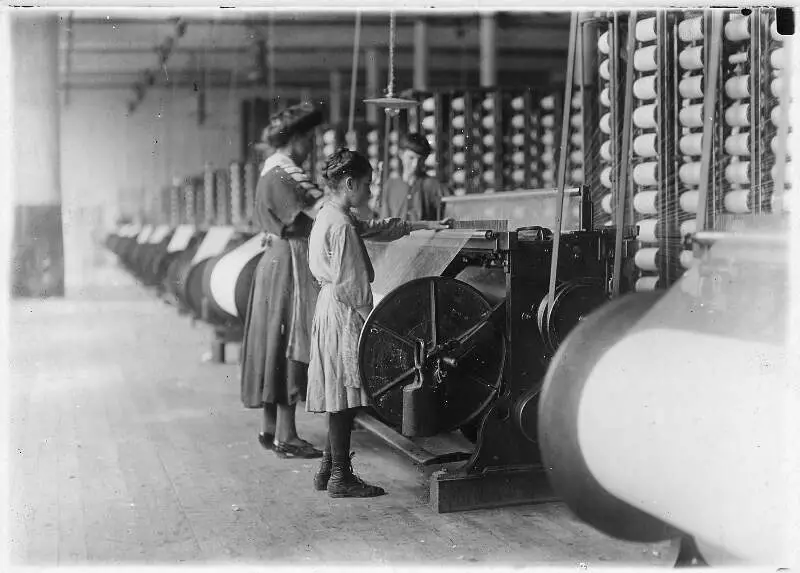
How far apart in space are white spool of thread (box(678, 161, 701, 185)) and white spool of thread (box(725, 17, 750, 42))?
21.9 inches

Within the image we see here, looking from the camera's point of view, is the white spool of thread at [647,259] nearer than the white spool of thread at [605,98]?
Yes

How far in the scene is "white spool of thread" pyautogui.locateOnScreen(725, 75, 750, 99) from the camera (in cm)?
397

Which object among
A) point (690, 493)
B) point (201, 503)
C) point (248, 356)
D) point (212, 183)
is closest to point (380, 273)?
point (248, 356)

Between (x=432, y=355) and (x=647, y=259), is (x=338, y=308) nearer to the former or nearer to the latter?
(x=432, y=355)

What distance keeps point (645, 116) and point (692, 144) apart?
321mm

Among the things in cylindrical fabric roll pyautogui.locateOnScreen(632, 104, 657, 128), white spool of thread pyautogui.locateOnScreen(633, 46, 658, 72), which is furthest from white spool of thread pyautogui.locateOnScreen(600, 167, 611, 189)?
white spool of thread pyautogui.locateOnScreen(633, 46, 658, 72)

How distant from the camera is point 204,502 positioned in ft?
12.1

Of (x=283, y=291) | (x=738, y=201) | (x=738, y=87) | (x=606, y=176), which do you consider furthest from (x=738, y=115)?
(x=283, y=291)

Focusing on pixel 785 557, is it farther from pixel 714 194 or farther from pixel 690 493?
pixel 714 194

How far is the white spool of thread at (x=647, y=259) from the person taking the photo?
4305 millimetres

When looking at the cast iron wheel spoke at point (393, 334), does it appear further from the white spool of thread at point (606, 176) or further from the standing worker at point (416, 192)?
the standing worker at point (416, 192)

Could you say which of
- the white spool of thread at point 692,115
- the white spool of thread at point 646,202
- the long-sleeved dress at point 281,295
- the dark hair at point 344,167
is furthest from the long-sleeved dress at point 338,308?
the white spool of thread at point 692,115

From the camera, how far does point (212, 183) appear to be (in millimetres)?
13727

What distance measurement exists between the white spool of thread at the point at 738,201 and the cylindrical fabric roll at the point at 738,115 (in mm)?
277
